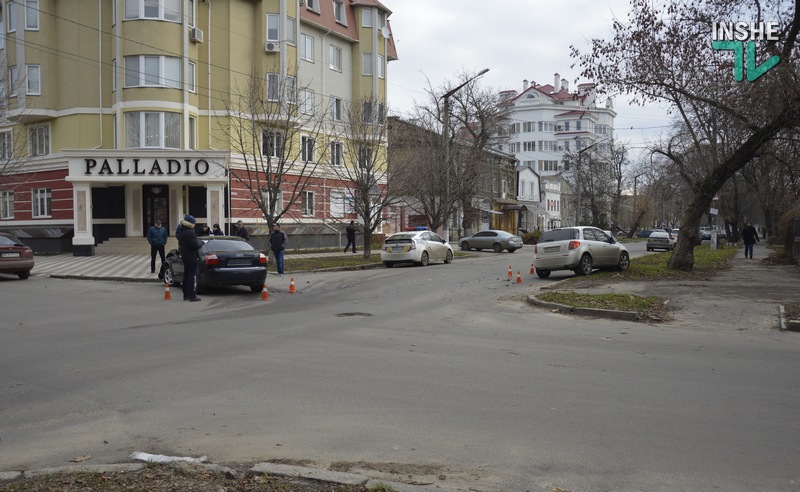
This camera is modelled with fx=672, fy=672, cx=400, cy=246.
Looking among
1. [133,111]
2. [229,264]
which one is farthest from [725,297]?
[133,111]

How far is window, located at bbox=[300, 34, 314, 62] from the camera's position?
40.0 metres

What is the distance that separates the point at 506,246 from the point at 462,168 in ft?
20.5

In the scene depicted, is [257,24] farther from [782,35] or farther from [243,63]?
[782,35]

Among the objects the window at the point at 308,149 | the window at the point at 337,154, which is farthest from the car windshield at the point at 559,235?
the window at the point at 337,154

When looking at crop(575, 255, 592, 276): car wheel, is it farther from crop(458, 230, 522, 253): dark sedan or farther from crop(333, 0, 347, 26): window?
crop(333, 0, 347, 26): window

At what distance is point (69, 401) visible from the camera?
665cm

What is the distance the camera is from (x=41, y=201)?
117 feet

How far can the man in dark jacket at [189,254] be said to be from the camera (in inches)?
619

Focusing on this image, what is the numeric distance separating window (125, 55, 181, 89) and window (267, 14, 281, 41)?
6.17m

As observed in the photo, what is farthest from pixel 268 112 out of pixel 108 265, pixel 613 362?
pixel 613 362

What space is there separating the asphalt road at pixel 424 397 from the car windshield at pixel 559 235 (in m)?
9.49

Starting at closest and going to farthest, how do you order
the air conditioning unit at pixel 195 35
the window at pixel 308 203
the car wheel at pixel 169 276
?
1. the car wheel at pixel 169 276
2. the air conditioning unit at pixel 195 35
3. the window at pixel 308 203

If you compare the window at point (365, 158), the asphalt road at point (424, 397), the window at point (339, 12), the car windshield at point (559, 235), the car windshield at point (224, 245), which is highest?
the window at point (339, 12)

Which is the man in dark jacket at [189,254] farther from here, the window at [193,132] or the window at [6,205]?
the window at [6,205]
